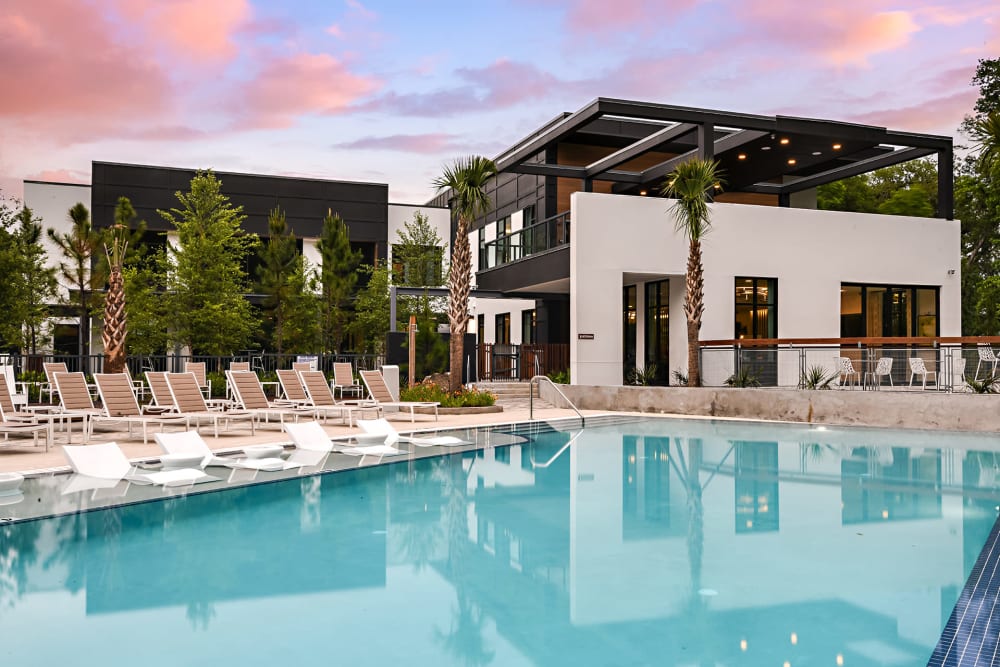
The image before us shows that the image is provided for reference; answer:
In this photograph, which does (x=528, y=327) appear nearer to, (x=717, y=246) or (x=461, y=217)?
(x=717, y=246)

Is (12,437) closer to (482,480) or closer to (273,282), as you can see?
(482,480)

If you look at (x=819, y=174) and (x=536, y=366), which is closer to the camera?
(x=536, y=366)

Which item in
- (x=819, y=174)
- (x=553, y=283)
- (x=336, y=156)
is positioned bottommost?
(x=553, y=283)

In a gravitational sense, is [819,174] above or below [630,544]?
above

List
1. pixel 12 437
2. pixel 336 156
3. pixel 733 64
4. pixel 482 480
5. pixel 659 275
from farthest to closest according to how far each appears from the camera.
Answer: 1. pixel 336 156
2. pixel 733 64
3. pixel 659 275
4. pixel 12 437
5. pixel 482 480

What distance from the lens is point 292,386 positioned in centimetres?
1698

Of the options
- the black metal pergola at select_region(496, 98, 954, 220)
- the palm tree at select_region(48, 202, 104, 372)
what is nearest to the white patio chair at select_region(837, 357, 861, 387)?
the black metal pergola at select_region(496, 98, 954, 220)

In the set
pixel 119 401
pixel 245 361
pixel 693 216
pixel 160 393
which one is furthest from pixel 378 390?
pixel 693 216

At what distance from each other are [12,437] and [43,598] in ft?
29.4

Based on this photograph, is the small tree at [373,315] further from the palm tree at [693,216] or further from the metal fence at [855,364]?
the metal fence at [855,364]

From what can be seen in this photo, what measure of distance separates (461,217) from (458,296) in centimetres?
193

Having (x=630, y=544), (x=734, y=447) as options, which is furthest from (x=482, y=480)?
(x=734, y=447)

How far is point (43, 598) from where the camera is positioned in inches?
224

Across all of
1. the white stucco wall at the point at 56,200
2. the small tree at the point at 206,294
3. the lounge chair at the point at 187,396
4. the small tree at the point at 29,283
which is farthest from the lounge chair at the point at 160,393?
the white stucco wall at the point at 56,200
